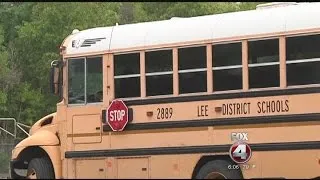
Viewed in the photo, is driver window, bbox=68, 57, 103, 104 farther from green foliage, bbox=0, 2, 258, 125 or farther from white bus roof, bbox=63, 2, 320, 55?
green foliage, bbox=0, 2, 258, 125

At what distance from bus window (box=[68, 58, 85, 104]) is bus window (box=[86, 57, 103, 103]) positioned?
0.51 feet

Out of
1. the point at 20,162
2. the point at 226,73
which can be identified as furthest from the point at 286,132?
the point at 20,162

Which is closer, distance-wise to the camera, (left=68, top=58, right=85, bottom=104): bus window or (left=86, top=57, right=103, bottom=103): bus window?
(left=86, top=57, right=103, bottom=103): bus window

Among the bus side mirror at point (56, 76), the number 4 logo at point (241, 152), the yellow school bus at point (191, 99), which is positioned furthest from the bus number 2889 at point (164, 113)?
the bus side mirror at point (56, 76)

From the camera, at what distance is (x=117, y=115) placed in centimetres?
1239

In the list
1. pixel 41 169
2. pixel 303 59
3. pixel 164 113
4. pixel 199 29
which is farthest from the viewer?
pixel 41 169

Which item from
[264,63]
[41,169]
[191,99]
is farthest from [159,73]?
[41,169]

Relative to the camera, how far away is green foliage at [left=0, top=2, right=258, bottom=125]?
2623 centimetres

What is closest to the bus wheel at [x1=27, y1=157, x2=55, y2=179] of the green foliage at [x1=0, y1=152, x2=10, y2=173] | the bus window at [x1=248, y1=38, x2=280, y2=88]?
the bus window at [x1=248, y1=38, x2=280, y2=88]

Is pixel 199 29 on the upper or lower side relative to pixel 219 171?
upper

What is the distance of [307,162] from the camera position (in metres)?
10.6

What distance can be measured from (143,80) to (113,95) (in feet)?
2.31

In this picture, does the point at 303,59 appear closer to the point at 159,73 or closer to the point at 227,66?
the point at 227,66

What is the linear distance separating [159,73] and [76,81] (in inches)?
79.1
